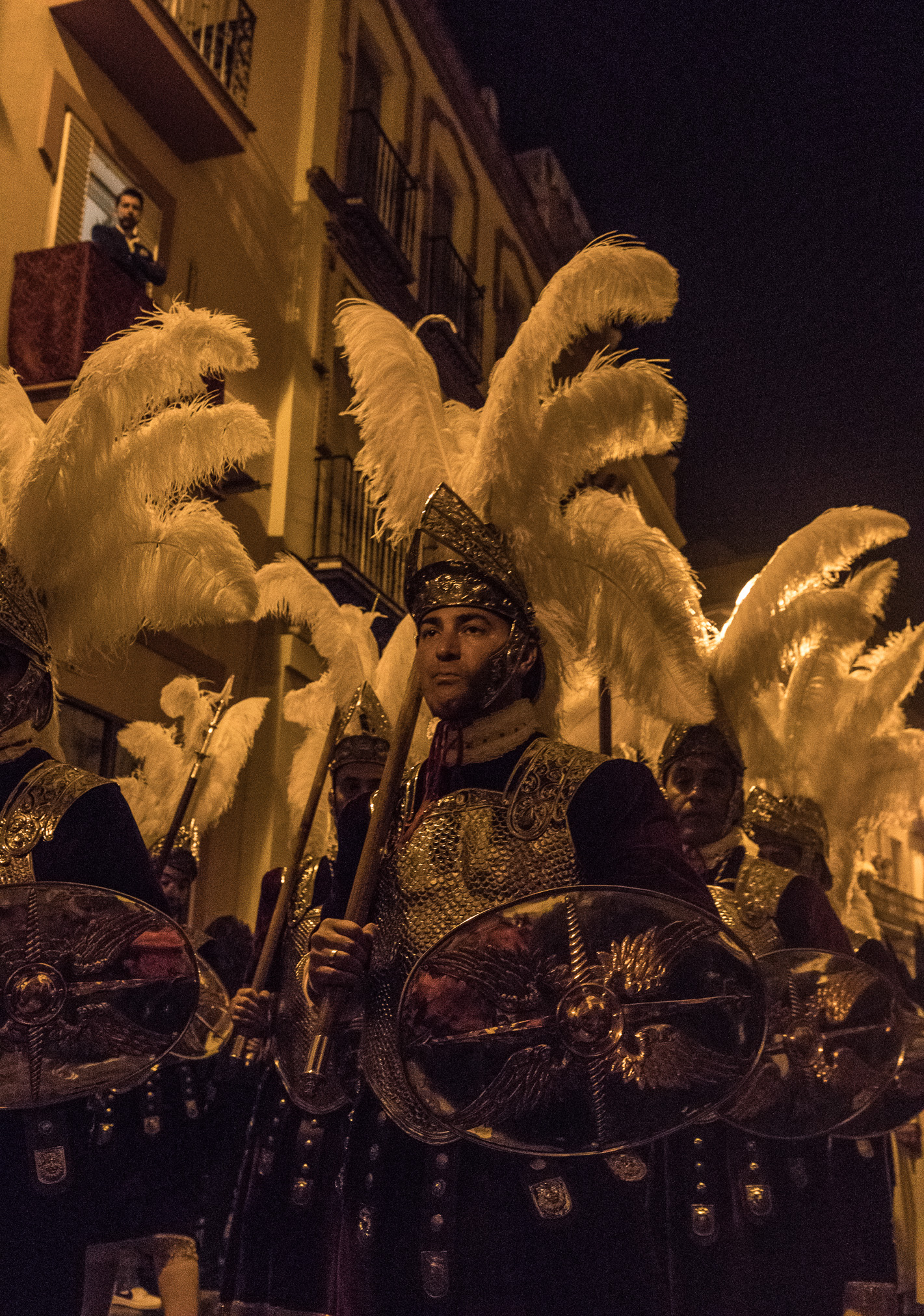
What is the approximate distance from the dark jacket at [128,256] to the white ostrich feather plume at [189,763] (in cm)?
403

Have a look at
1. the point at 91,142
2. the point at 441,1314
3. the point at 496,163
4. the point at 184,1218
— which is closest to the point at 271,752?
the point at 91,142

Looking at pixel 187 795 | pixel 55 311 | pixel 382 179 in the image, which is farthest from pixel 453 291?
pixel 187 795

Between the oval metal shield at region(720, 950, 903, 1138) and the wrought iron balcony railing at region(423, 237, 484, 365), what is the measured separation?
1236 centimetres

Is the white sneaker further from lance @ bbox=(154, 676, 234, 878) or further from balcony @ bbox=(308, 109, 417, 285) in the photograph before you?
balcony @ bbox=(308, 109, 417, 285)

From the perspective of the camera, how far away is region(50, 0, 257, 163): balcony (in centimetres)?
1034

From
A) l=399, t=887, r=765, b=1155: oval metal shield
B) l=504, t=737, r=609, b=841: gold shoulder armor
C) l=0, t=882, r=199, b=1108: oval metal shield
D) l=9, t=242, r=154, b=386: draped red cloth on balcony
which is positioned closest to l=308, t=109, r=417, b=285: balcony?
l=9, t=242, r=154, b=386: draped red cloth on balcony

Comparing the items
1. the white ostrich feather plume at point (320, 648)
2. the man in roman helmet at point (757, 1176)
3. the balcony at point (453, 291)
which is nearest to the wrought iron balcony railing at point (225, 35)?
the balcony at point (453, 291)

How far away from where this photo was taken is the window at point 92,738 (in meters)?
9.29

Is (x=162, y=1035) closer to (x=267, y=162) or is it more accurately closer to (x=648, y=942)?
(x=648, y=942)

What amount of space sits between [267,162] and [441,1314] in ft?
39.4

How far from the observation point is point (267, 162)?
12906 millimetres

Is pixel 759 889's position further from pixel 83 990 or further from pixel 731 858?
pixel 83 990

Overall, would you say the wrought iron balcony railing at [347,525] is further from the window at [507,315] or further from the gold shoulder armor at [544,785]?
the gold shoulder armor at [544,785]

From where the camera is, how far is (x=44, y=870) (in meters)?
3.02
